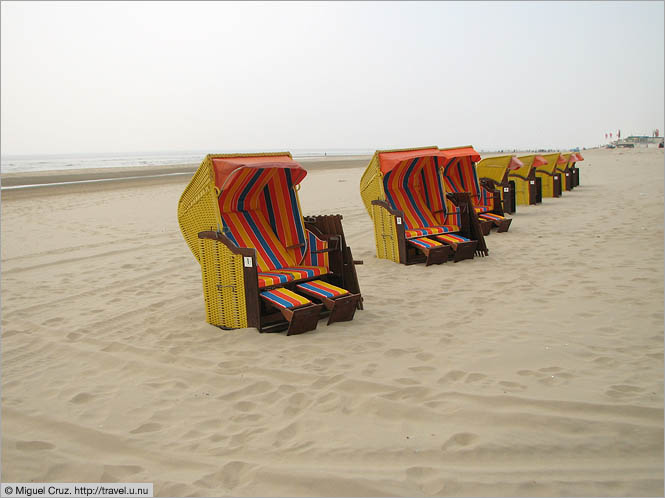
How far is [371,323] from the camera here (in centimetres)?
513

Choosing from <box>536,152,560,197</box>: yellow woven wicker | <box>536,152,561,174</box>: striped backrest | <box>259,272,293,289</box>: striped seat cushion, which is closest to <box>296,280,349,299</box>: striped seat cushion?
<box>259,272,293,289</box>: striped seat cushion

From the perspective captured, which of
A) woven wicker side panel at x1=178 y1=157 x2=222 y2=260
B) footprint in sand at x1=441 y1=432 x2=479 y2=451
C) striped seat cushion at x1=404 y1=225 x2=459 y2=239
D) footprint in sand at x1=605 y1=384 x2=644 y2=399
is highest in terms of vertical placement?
woven wicker side panel at x1=178 y1=157 x2=222 y2=260

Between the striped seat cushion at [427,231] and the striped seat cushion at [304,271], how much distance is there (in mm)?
2586

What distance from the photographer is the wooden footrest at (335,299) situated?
198 inches

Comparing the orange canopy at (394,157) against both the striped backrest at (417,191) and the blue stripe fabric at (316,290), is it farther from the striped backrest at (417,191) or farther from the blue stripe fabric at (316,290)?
the blue stripe fabric at (316,290)

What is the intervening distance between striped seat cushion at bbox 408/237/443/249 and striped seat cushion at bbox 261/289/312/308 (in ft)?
10.0

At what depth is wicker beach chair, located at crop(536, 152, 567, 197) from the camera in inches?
657

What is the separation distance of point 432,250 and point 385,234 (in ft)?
2.88

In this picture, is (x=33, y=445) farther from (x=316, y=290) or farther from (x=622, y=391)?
(x=622, y=391)

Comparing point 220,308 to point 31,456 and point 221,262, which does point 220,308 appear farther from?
point 31,456

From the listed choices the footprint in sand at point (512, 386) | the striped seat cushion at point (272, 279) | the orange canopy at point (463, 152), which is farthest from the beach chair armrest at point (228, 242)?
the orange canopy at point (463, 152)

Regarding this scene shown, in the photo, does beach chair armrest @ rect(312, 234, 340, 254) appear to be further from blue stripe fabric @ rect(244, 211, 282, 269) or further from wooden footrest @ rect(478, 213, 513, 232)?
wooden footrest @ rect(478, 213, 513, 232)

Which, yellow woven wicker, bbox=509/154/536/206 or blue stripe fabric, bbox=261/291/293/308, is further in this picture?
yellow woven wicker, bbox=509/154/536/206

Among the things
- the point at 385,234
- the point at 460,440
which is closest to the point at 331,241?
the point at 385,234
